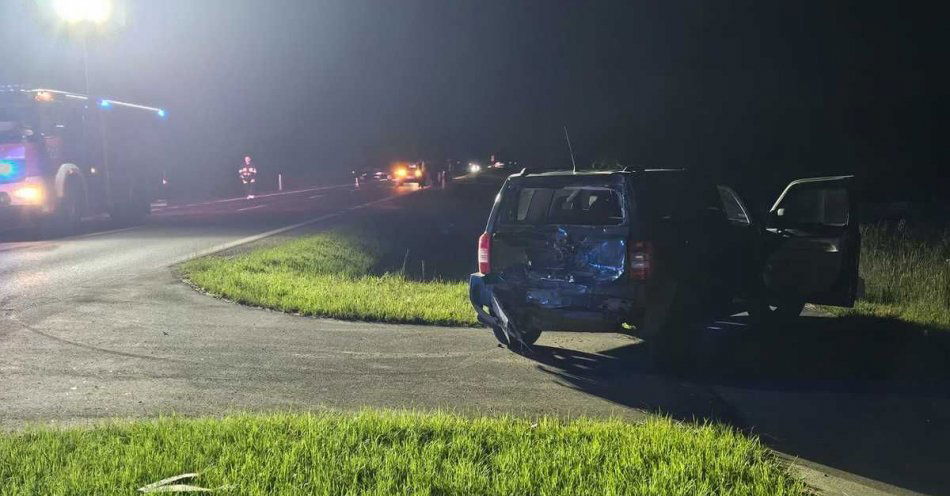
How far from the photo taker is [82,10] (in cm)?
2984

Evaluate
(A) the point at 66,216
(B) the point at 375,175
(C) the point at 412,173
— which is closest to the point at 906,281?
(A) the point at 66,216

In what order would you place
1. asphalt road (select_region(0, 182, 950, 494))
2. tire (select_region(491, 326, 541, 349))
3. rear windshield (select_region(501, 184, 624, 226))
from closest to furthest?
asphalt road (select_region(0, 182, 950, 494)) < rear windshield (select_region(501, 184, 624, 226)) < tire (select_region(491, 326, 541, 349))

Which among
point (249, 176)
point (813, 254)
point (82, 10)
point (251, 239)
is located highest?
point (82, 10)

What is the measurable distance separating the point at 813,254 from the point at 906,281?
3499 mm

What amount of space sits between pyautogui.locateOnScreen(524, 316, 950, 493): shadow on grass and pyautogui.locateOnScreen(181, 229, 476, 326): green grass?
90.3 inches

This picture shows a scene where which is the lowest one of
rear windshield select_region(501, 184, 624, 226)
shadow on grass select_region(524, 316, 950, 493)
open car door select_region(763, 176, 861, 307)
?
shadow on grass select_region(524, 316, 950, 493)

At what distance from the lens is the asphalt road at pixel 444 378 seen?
19.1ft

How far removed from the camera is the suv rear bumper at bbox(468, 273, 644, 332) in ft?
24.0

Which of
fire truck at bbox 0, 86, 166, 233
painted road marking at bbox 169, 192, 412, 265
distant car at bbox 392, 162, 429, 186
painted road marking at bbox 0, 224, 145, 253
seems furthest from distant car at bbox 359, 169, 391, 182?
painted road marking at bbox 0, 224, 145, 253

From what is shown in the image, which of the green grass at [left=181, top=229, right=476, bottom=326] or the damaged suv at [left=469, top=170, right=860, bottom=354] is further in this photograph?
the green grass at [left=181, top=229, right=476, bottom=326]

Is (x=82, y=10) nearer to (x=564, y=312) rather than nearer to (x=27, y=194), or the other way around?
(x=27, y=194)

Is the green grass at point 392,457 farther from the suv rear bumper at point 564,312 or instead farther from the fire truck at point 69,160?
the fire truck at point 69,160

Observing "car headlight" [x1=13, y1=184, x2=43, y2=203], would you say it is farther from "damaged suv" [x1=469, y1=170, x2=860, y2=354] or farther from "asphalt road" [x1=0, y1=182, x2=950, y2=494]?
"damaged suv" [x1=469, y1=170, x2=860, y2=354]

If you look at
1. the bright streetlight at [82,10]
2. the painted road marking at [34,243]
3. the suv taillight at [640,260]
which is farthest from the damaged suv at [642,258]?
the bright streetlight at [82,10]
